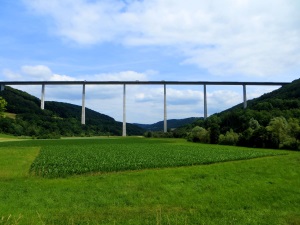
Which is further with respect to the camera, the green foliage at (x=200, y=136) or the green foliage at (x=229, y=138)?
the green foliage at (x=200, y=136)

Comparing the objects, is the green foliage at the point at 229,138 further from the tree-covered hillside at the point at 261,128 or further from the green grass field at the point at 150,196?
the green grass field at the point at 150,196

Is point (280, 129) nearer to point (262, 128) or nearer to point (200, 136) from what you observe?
point (262, 128)

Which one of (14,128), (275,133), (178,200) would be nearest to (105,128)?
(14,128)

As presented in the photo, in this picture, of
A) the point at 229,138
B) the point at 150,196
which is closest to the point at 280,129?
the point at 229,138

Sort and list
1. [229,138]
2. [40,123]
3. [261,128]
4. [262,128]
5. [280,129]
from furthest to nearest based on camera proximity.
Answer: [40,123] → [229,138] → [261,128] → [262,128] → [280,129]

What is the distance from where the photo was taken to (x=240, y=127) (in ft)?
267

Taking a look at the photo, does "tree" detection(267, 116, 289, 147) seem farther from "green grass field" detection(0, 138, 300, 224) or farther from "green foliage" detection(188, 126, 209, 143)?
"green grass field" detection(0, 138, 300, 224)

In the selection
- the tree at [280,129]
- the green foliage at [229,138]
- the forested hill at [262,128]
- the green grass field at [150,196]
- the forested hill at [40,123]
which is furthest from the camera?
the forested hill at [40,123]

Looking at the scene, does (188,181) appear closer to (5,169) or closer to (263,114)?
(5,169)

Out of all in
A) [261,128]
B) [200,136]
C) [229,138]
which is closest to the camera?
[261,128]

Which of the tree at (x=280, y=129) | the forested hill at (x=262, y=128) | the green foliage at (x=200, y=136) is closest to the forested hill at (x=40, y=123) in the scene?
the green foliage at (x=200, y=136)

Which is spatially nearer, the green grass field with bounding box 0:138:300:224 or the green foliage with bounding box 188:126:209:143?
the green grass field with bounding box 0:138:300:224

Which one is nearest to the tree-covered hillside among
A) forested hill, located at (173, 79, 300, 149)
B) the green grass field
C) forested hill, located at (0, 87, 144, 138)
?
forested hill, located at (173, 79, 300, 149)

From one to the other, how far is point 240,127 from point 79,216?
2895 inches
